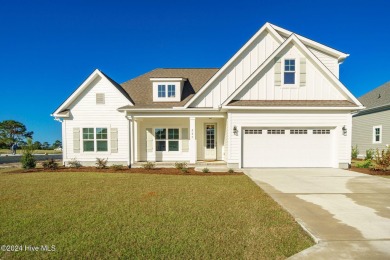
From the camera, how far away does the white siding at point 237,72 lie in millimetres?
13430

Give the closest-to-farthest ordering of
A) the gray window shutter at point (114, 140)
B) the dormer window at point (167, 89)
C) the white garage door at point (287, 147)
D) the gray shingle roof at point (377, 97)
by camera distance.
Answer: the white garage door at point (287, 147), the gray window shutter at point (114, 140), the dormer window at point (167, 89), the gray shingle roof at point (377, 97)

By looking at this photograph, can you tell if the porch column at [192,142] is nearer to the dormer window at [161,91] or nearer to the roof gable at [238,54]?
the roof gable at [238,54]

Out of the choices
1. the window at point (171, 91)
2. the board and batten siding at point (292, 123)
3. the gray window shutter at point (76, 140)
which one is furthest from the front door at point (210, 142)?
the gray window shutter at point (76, 140)

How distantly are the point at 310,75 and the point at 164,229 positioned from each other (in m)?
11.8

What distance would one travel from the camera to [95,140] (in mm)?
14070

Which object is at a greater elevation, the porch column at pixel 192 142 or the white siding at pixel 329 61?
the white siding at pixel 329 61

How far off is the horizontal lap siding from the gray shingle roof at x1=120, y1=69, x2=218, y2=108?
4.11 metres

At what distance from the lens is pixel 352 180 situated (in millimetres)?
9148

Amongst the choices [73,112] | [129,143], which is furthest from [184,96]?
[73,112]

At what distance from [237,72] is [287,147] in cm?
542

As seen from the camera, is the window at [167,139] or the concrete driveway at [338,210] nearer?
the concrete driveway at [338,210]

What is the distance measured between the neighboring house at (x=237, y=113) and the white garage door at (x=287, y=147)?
56 mm

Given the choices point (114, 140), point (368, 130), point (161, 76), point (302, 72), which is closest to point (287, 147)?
point (302, 72)

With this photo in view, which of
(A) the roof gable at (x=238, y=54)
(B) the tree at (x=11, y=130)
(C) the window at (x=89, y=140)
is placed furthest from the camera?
(B) the tree at (x=11, y=130)
